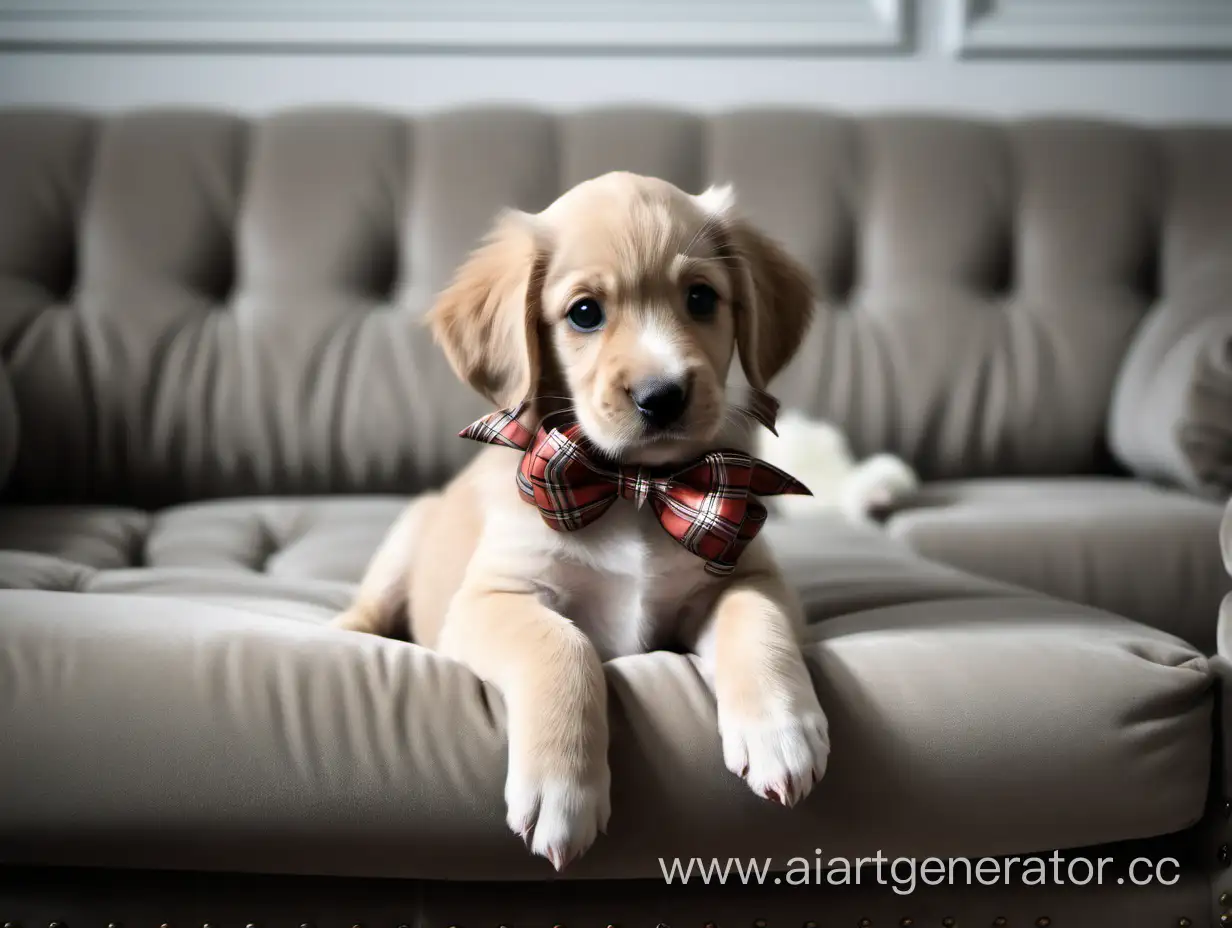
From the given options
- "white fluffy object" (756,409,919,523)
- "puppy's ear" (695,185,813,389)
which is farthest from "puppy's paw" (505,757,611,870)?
"white fluffy object" (756,409,919,523)

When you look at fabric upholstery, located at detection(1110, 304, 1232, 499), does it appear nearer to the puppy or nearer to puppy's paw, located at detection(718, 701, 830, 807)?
the puppy

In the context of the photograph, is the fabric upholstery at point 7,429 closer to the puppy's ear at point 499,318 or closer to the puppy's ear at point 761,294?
the puppy's ear at point 499,318

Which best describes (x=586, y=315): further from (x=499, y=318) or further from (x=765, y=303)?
(x=765, y=303)

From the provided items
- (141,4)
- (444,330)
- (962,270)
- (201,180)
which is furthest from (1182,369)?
(141,4)

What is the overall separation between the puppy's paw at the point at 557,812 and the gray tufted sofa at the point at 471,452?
0.05 meters

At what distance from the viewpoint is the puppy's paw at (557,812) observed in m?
0.81

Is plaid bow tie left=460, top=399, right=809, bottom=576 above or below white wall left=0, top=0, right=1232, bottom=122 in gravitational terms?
below

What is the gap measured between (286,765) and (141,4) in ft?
8.22

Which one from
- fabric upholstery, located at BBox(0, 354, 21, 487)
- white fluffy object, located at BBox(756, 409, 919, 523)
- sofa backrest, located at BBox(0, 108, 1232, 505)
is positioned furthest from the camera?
sofa backrest, located at BBox(0, 108, 1232, 505)

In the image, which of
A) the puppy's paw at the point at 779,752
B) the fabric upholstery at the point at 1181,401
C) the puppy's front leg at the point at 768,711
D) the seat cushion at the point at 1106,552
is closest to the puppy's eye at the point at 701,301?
the puppy's front leg at the point at 768,711

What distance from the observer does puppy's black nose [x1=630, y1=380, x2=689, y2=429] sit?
96 cm

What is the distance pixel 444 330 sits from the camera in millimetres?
1171

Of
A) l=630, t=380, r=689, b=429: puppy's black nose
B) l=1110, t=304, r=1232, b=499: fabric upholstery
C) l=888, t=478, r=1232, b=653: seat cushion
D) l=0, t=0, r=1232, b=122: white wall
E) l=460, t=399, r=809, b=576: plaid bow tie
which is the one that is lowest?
l=888, t=478, r=1232, b=653: seat cushion

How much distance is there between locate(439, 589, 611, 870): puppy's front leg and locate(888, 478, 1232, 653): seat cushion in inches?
39.6
